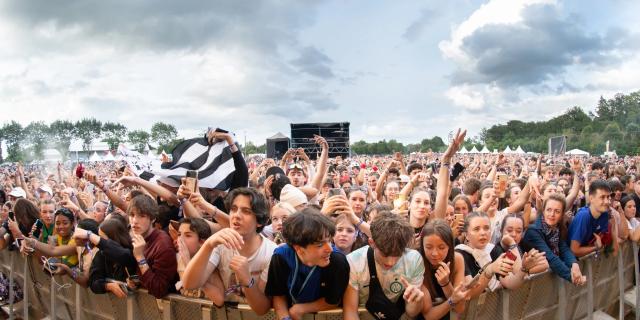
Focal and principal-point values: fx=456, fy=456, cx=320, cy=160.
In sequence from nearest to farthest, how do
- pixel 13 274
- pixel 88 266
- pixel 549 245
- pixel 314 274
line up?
1. pixel 314 274
2. pixel 88 266
3. pixel 549 245
4. pixel 13 274

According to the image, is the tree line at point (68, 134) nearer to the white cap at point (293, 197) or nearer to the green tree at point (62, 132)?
the green tree at point (62, 132)

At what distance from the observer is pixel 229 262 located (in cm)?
323

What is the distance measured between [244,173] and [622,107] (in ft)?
432

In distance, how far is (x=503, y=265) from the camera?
3.18 m

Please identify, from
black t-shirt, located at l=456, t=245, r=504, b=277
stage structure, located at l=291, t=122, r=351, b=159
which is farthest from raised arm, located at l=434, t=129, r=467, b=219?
stage structure, located at l=291, t=122, r=351, b=159

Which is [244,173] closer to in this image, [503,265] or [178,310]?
[178,310]

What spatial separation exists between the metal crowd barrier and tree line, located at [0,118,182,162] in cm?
7287

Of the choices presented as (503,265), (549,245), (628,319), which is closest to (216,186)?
(503,265)

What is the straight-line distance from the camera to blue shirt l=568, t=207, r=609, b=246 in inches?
194

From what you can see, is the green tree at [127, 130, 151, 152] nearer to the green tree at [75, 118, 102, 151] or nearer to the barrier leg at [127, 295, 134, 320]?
the green tree at [75, 118, 102, 151]

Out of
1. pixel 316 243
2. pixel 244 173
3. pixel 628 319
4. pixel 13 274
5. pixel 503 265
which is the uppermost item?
pixel 244 173

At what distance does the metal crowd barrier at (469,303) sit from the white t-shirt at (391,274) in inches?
7.9

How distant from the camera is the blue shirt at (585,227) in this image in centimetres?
492

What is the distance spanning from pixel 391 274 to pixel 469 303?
854 millimetres
